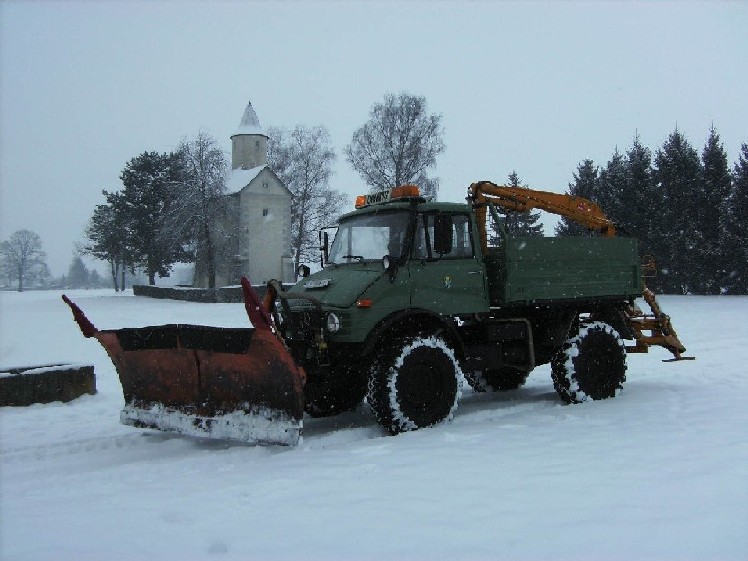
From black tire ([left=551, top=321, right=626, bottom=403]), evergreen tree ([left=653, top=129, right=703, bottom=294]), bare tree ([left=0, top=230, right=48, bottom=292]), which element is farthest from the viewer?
bare tree ([left=0, top=230, right=48, bottom=292])

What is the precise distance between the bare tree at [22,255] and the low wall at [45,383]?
85.4 m

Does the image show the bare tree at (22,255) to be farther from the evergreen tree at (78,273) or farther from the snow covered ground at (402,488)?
the snow covered ground at (402,488)

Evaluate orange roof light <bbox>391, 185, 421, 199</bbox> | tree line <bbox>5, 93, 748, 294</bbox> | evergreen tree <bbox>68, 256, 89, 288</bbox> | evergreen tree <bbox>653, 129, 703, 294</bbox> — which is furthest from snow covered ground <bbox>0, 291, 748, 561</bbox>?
evergreen tree <bbox>68, 256, 89, 288</bbox>

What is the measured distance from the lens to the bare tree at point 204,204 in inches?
1681

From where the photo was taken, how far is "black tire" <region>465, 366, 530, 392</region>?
31.4 ft

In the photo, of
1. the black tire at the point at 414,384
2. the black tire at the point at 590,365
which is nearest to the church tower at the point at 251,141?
the black tire at the point at 590,365

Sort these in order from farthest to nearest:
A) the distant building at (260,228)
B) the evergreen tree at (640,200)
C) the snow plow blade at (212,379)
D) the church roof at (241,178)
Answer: the church roof at (241,178)
the distant building at (260,228)
the evergreen tree at (640,200)
the snow plow blade at (212,379)

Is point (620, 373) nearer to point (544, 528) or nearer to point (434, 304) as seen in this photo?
point (434, 304)

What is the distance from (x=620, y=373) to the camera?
888cm

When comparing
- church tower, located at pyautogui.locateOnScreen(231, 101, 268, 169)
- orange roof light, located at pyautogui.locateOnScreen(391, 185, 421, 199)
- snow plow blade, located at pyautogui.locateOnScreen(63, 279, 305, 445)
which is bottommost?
→ snow plow blade, located at pyautogui.locateOnScreen(63, 279, 305, 445)

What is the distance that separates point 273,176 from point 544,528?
47843mm

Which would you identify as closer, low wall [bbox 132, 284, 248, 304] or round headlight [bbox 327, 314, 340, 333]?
round headlight [bbox 327, 314, 340, 333]

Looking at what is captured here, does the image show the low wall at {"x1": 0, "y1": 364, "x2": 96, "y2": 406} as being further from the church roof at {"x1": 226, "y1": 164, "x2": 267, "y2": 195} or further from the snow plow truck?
the church roof at {"x1": 226, "y1": 164, "x2": 267, "y2": 195}

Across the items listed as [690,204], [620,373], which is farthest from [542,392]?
[690,204]
